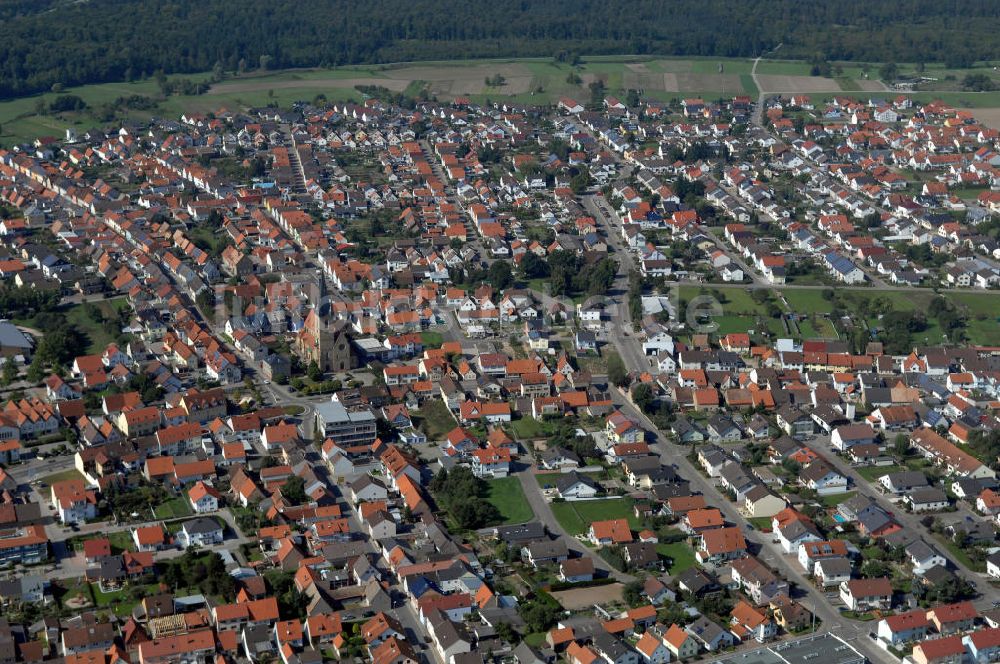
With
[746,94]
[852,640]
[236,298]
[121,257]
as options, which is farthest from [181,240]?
[746,94]

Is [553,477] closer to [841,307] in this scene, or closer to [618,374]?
[618,374]

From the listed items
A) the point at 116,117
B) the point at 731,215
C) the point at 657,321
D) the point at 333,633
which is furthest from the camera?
the point at 116,117

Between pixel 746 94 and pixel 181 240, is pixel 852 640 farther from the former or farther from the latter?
pixel 746 94

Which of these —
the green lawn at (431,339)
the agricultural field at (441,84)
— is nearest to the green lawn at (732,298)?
the green lawn at (431,339)

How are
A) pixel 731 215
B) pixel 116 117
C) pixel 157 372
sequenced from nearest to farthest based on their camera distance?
1. pixel 157 372
2. pixel 731 215
3. pixel 116 117

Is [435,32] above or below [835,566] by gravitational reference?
above

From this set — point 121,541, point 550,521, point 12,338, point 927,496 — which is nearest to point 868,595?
point 927,496

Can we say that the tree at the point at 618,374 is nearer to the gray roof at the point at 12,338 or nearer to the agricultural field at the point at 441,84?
the gray roof at the point at 12,338
